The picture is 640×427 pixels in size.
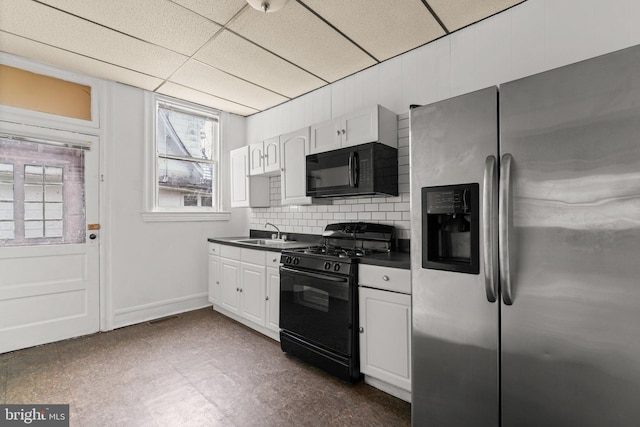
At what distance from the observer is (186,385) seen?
2.30 metres

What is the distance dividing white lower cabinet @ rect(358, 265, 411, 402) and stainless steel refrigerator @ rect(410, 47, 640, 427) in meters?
0.31

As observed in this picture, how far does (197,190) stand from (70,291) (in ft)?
5.76

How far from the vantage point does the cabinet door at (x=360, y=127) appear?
2598 millimetres

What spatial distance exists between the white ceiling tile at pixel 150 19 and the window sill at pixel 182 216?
1.92 metres

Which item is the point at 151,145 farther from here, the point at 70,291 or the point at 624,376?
the point at 624,376

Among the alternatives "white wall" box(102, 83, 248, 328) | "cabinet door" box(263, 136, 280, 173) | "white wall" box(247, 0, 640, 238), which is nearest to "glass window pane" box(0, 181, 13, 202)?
"white wall" box(102, 83, 248, 328)

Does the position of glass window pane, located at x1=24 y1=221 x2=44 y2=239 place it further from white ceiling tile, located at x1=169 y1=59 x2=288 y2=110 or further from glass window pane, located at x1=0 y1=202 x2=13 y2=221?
white ceiling tile, located at x1=169 y1=59 x2=288 y2=110

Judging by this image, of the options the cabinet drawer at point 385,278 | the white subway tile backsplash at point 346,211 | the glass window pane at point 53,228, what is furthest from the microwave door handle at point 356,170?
the glass window pane at point 53,228

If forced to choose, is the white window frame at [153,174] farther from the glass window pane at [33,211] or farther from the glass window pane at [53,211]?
the glass window pane at [33,211]

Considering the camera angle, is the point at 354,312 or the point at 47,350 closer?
the point at 354,312

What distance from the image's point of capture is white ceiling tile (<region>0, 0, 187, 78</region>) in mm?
2234

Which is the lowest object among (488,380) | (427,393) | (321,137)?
(427,393)

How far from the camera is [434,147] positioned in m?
1.64

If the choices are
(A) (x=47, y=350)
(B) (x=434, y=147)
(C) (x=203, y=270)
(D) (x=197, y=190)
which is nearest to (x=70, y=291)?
(A) (x=47, y=350)
